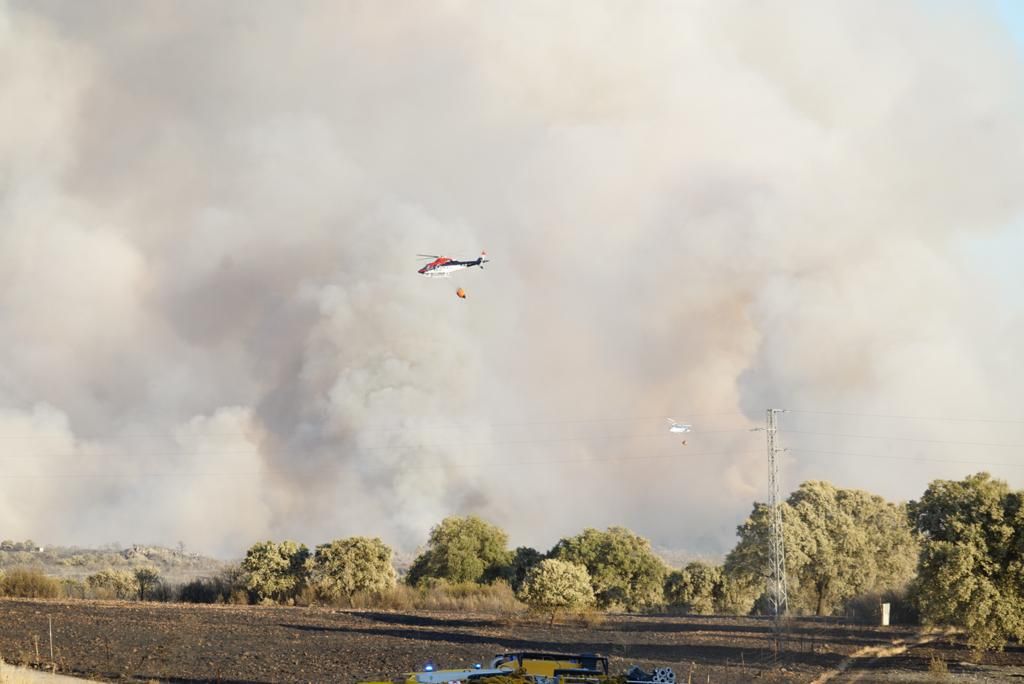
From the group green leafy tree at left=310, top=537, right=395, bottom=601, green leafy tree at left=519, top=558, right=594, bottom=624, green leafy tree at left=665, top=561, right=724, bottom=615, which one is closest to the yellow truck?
green leafy tree at left=519, top=558, right=594, bottom=624

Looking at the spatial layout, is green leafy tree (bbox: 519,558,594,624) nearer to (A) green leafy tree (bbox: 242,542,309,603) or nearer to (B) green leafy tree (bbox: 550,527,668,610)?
Result: (B) green leafy tree (bbox: 550,527,668,610)

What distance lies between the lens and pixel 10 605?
269ft

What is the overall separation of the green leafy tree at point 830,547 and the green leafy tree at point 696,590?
65.8 feet

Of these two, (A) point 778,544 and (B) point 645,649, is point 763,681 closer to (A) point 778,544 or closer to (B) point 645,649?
(B) point 645,649

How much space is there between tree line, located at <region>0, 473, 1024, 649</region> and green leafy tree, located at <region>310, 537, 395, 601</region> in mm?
133

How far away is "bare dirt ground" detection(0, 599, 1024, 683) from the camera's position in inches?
1892

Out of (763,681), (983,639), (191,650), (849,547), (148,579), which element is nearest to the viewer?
(763,681)

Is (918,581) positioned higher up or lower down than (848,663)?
higher up

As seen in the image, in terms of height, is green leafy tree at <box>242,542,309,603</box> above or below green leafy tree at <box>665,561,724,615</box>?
above

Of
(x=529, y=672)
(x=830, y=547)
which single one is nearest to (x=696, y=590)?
(x=830, y=547)

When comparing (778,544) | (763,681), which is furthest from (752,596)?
(763,681)

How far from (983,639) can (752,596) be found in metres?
71.6

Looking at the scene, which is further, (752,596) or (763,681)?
(752,596)

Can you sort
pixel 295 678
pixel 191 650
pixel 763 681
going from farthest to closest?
pixel 191 650 → pixel 763 681 → pixel 295 678
